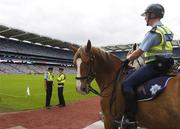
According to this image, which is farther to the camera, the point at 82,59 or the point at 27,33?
the point at 27,33

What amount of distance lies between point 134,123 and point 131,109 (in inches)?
9.6

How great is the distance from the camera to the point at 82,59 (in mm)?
5469

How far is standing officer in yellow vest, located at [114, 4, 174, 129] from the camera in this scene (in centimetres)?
523

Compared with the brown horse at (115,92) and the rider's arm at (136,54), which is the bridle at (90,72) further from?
the rider's arm at (136,54)

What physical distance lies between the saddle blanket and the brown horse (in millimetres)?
62

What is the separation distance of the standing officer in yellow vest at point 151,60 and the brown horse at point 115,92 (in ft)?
0.50

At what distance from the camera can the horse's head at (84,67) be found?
5.40 metres

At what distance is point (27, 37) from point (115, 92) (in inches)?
2988

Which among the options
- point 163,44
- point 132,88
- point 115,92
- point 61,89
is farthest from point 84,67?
point 61,89

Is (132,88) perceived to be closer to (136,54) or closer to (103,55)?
(136,54)

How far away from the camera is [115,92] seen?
5559 millimetres

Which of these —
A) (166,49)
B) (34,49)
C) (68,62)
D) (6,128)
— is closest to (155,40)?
(166,49)

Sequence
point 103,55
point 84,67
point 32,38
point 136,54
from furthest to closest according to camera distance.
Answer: point 32,38 < point 103,55 < point 84,67 < point 136,54

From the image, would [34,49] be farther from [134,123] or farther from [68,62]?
[134,123]
